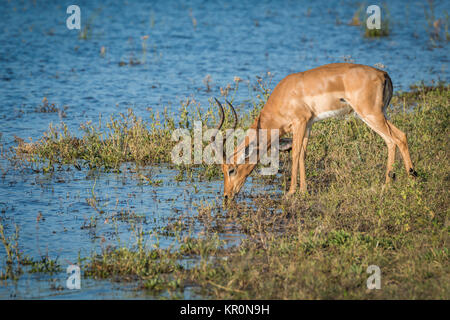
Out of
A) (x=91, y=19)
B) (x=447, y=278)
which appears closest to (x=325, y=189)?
(x=447, y=278)

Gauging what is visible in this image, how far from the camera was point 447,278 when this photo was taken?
6594 millimetres

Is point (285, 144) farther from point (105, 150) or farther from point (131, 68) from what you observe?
point (131, 68)

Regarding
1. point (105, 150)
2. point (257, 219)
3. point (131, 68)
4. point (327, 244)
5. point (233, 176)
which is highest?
point (131, 68)

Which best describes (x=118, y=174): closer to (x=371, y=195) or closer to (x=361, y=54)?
(x=371, y=195)

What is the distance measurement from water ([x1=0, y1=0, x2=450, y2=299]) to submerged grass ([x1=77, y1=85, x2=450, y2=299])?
1.24 ft

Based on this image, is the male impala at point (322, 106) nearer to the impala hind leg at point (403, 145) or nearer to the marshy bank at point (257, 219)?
the impala hind leg at point (403, 145)

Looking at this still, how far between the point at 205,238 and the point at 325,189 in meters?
2.35

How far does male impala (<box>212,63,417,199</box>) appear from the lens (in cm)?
934

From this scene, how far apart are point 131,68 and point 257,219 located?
11394mm

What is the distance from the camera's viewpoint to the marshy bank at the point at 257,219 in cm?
673

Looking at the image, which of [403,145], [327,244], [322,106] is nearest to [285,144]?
[322,106]

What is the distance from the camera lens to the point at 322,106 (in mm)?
9586

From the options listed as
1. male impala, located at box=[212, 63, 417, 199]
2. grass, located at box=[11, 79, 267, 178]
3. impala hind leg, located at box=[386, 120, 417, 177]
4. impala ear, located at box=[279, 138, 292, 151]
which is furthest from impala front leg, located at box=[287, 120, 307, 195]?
grass, located at box=[11, 79, 267, 178]

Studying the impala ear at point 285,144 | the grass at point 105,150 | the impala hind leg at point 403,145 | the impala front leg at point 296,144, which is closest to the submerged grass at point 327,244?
the impala hind leg at point 403,145
